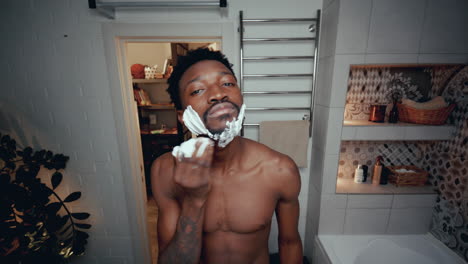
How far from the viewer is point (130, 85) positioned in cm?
148

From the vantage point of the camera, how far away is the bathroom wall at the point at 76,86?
1.32 metres

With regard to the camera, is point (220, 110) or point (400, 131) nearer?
point (220, 110)

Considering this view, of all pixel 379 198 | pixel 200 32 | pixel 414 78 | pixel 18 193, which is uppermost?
pixel 200 32

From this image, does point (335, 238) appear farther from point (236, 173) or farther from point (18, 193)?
point (18, 193)

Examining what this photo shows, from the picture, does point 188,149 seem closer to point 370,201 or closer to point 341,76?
point 341,76

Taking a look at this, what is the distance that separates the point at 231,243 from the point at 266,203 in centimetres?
24

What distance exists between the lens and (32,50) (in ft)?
4.47

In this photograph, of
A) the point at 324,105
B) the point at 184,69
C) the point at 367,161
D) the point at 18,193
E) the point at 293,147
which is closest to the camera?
the point at 184,69

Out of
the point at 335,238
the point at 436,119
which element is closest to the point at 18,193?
the point at 335,238

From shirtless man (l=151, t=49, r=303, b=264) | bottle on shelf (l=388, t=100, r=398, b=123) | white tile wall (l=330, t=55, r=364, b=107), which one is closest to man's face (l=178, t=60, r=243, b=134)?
shirtless man (l=151, t=49, r=303, b=264)

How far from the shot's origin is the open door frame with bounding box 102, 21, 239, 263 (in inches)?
52.2

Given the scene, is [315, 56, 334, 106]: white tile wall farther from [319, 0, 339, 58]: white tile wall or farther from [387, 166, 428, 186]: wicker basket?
[387, 166, 428, 186]: wicker basket

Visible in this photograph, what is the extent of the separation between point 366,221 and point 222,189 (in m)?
1.19

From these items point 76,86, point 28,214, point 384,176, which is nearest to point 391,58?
point 384,176
